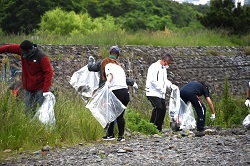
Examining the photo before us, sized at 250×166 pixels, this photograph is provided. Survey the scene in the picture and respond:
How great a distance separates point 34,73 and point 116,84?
165 cm

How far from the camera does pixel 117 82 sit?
12.2 m

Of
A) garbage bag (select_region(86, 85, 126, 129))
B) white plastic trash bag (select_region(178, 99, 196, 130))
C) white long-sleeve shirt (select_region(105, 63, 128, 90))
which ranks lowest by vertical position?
white plastic trash bag (select_region(178, 99, 196, 130))

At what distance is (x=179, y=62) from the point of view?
1093 inches

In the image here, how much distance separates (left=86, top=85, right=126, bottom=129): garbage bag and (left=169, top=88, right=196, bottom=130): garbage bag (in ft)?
11.3

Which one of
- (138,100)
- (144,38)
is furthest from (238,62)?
(138,100)

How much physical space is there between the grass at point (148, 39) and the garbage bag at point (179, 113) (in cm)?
886

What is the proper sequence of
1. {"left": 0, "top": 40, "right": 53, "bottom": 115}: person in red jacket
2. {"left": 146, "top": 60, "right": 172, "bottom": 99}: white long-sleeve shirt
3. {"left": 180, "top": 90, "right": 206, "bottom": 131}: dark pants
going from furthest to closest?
{"left": 180, "top": 90, "right": 206, "bottom": 131}: dark pants < {"left": 146, "top": 60, "right": 172, "bottom": 99}: white long-sleeve shirt < {"left": 0, "top": 40, "right": 53, "bottom": 115}: person in red jacket

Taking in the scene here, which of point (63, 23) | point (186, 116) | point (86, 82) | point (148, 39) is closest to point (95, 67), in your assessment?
point (86, 82)

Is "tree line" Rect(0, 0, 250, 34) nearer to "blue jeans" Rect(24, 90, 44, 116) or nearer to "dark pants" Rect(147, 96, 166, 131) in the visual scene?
"dark pants" Rect(147, 96, 166, 131)

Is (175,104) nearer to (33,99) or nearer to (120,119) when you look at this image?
(120,119)

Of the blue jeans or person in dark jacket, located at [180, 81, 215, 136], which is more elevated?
the blue jeans

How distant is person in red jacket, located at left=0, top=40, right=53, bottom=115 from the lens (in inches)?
448

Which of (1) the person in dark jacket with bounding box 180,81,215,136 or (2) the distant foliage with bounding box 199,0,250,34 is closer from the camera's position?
(1) the person in dark jacket with bounding box 180,81,215,136

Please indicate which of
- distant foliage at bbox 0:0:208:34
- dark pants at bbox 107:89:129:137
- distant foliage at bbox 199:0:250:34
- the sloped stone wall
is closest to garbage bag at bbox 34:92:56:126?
dark pants at bbox 107:89:129:137
